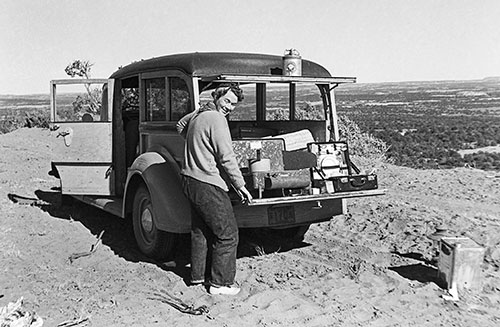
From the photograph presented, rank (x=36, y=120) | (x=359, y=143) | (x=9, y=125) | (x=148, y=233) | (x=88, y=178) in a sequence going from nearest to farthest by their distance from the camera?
1. (x=148, y=233)
2. (x=88, y=178)
3. (x=359, y=143)
4. (x=36, y=120)
5. (x=9, y=125)

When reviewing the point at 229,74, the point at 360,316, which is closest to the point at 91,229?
the point at 229,74

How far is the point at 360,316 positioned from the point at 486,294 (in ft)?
4.39

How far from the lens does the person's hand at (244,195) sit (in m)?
5.59

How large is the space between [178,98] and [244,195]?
143 centimetres

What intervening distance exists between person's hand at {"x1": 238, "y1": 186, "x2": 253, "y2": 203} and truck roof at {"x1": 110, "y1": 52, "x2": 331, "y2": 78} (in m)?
1.22

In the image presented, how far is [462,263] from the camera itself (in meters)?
5.68

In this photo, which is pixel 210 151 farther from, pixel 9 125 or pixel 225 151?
pixel 9 125

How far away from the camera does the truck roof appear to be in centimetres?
613

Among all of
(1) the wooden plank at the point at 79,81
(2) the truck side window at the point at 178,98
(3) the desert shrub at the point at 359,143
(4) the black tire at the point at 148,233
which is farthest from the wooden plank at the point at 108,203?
(3) the desert shrub at the point at 359,143

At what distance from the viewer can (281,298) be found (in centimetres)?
559

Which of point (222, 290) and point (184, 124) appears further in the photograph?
point (184, 124)

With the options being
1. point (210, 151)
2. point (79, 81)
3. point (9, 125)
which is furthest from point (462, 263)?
point (9, 125)

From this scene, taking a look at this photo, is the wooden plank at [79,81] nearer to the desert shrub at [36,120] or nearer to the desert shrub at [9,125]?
the desert shrub at [36,120]

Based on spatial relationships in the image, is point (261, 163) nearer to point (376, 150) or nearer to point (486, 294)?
point (486, 294)
